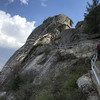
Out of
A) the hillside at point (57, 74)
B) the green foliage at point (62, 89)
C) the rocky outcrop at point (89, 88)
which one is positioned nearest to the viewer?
the rocky outcrop at point (89, 88)

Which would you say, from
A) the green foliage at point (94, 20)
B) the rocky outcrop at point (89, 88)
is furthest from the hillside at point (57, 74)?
the green foliage at point (94, 20)

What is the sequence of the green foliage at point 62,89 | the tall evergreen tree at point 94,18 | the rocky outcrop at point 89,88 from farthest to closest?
the tall evergreen tree at point 94,18, the green foliage at point 62,89, the rocky outcrop at point 89,88

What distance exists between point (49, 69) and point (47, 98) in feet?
20.6

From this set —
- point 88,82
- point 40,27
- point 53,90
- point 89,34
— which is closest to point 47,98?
point 53,90

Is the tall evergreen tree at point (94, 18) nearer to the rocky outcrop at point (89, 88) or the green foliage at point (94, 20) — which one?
the green foliage at point (94, 20)

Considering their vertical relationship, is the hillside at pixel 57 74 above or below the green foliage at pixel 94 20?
below

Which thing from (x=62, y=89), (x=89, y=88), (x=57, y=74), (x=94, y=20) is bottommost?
(x=89, y=88)

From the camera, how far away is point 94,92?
18.1 feet

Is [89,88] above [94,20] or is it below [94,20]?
below

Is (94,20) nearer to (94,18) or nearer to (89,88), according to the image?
(94,18)

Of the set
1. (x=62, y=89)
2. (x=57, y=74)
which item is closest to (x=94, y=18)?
(x=57, y=74)

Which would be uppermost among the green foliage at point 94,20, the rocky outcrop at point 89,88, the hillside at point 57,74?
the green foliage at point 94,20

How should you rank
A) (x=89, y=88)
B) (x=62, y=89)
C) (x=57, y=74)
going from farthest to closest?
(x=57, y=74) < (x=62, y=89) < (x=89, y=88)

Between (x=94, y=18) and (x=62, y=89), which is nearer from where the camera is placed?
(x=62, y=89)
